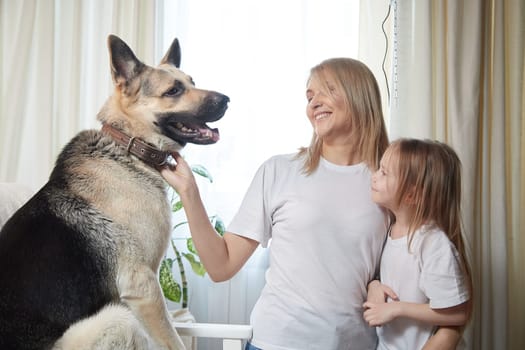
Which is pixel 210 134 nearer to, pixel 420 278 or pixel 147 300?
pixel 147 300

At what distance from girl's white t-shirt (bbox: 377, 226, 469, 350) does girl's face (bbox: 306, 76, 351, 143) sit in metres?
0.36

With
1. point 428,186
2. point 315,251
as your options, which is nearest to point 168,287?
point 315,251

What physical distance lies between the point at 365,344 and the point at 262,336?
0.98 ft

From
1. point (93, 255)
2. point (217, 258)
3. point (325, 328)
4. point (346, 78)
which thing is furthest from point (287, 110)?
point (93, 255)

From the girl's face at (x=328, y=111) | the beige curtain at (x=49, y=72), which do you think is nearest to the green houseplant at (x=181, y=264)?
the beige curtain at (x=49, y=72)

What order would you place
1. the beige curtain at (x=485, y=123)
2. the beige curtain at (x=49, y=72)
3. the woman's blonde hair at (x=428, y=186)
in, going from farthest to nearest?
the beige curtain at (x=49, y=72) → the beige curtain at (x=485, y=123) → the woman's blonde hair at (x=428, y=186)

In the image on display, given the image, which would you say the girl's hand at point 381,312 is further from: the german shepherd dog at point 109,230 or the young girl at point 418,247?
the german shepherd dog at point 109,230

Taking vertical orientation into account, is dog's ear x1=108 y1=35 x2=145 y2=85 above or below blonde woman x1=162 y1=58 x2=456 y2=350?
above

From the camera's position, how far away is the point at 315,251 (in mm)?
1356

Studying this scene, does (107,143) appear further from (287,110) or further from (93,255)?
(287,110)

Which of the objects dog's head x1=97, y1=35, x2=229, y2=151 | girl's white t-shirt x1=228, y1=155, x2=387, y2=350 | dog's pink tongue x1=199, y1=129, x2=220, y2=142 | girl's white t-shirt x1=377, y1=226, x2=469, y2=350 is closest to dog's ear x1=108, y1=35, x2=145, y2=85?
dog's head x1=97, y1=35, x2=229, y2=151

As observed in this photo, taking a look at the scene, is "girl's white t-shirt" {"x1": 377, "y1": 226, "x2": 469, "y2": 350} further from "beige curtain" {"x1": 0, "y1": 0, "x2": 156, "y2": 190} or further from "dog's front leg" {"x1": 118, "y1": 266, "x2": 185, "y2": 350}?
"beige curtain" {"x1": 0, "y1": 0, "x2": 156, "y2": 190}

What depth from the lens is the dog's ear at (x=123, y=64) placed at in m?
1.26

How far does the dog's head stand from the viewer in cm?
131
